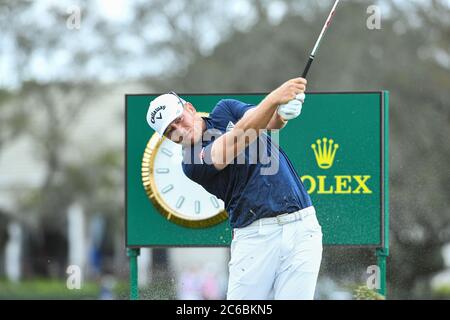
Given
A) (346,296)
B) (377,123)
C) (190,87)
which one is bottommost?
(346,296)

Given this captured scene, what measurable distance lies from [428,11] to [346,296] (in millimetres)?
13759

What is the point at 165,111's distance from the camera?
7031 mm

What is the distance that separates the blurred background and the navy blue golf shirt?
25.9ft

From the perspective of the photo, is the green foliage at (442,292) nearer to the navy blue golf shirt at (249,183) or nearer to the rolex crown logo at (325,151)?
the rolex crown logo at (325,151)

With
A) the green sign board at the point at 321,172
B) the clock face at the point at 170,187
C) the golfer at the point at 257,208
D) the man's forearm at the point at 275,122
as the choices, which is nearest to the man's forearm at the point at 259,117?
the golfer at the point at 257,208

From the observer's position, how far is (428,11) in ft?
74.3

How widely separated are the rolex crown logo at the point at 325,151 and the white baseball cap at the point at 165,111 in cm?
202

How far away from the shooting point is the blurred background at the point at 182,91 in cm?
1959

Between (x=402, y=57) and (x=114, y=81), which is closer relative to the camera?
(x=402, y=57)

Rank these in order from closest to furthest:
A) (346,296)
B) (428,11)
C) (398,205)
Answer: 1. (346,296)
2. (398,205)
3. (428,11)

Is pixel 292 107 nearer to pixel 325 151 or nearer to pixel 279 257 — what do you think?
pixel 279 257

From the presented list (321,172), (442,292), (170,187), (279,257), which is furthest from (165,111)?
(442,292)
